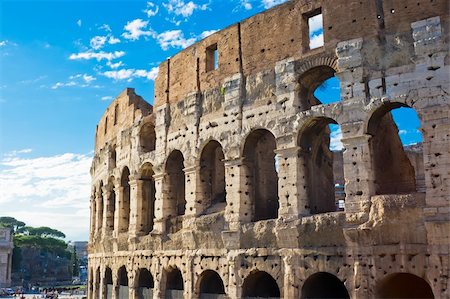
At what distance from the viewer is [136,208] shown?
17938 millimetres

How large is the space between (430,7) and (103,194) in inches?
619

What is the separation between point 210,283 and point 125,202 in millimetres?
6159

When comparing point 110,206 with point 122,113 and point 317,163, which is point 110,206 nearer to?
point 122,113

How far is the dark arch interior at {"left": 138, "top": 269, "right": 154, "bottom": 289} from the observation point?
17.8 m

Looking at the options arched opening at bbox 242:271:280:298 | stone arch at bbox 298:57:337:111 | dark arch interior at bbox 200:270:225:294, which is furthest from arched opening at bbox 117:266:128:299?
stone arch at bbox 298:57:337:111

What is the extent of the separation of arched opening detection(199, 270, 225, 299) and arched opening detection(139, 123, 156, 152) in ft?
18.9

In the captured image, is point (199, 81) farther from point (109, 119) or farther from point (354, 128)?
point (109, 119)

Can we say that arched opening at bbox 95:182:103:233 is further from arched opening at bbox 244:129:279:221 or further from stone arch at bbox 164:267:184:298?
arched opening at bbox 244:129:279:221

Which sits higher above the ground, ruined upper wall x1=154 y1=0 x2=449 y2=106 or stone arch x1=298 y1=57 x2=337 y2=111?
ruined upper wall x1=154 y1=0 x2=449 y2=106

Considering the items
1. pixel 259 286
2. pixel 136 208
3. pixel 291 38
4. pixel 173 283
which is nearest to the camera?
pixel 291 38

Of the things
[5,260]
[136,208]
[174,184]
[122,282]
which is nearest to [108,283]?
[122,282]

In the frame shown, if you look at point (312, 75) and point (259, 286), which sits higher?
point (312, 75)

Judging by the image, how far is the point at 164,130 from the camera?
55.3 ft

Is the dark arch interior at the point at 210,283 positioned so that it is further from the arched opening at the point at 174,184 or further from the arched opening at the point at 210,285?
the arched opening at the point at 174,184
